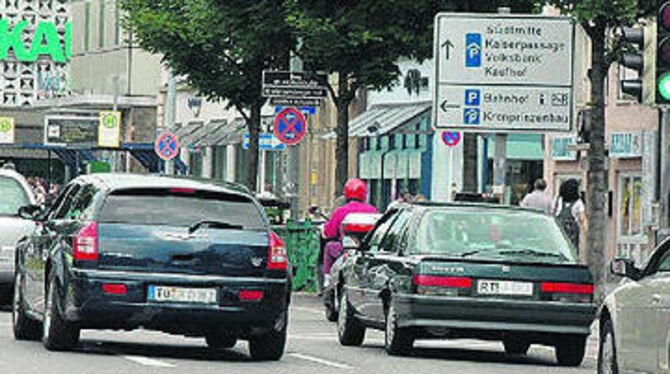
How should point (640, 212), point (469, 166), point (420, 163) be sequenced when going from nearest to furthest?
point (469, 166) < point (640, 212) < point (420, 163)

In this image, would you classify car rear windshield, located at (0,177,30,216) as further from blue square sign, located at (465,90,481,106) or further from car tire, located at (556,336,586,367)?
car tire, located at (556,336,586,367)

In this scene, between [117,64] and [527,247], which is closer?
[527,247]

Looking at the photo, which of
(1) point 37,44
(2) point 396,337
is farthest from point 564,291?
(1) point 37,44

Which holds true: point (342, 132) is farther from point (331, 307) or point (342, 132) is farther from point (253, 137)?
point (253, 137)

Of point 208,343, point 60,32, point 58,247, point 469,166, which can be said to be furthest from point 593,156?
point 60,32

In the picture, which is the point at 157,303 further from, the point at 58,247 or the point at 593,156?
the point at 593,156

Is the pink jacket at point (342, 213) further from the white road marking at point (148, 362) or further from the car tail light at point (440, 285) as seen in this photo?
the white road marking at point (148, 362)

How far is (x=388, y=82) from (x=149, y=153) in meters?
27.5

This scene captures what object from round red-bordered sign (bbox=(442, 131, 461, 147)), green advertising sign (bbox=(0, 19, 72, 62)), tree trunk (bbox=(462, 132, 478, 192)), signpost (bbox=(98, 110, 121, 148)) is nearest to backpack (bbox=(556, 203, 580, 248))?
tree trunk (bbox=(462, 132, 478, 192))

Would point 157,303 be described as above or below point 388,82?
below

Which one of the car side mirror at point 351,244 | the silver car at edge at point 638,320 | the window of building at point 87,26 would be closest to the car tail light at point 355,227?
the car side mirror at point 351,244

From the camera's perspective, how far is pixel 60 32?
130125mm

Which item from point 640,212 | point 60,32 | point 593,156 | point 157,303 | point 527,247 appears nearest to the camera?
point 157,303

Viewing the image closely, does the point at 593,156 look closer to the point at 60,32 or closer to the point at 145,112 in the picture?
the point at 145,112
